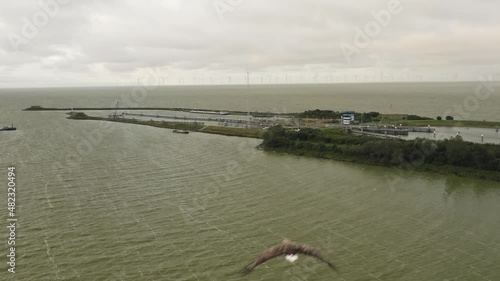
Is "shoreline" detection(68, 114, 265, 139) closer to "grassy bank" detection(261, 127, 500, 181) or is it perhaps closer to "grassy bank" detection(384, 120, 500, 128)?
"grassy bank" detection(261, 127, 500, 181)

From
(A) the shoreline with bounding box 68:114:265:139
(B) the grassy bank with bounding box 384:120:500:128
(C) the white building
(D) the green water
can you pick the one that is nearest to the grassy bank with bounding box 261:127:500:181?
(D) the green water

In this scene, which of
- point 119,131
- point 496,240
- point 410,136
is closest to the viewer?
point 496,240

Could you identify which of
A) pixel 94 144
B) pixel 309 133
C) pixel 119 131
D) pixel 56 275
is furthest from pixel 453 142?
pixel 119 131

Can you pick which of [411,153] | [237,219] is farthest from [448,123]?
[237,219]

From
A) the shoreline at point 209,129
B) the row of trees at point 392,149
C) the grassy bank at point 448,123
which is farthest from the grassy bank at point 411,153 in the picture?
the grassy bank at point 448,123

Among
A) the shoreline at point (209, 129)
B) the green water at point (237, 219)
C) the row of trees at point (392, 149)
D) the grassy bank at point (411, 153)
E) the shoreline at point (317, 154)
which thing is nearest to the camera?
the green water at point (237, 219)

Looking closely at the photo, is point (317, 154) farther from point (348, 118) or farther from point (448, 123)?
point (448, 123)

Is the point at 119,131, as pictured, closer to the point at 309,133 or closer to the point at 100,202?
the point at 309,133

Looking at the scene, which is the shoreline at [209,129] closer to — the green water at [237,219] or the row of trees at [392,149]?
the row of trees at [392,149]
